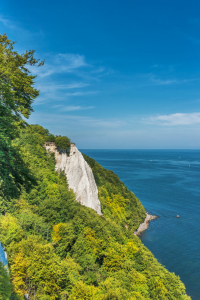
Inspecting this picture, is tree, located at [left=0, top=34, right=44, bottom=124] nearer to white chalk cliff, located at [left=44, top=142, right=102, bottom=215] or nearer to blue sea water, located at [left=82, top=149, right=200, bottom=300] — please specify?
white chalk cliff, located at [left=44, top=142, right=102, bottom=215]

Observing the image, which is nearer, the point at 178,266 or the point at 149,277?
the point at 149,277

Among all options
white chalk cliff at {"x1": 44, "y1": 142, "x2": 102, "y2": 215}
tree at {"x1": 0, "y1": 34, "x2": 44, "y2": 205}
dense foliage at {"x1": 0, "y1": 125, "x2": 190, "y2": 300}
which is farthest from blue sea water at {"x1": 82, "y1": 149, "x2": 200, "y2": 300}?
tree at {"x1": 0, "y1": 34, "x2": 44, "y2": 205}

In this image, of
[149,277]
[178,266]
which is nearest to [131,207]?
[178,266]

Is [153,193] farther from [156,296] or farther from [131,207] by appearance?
[156,296]

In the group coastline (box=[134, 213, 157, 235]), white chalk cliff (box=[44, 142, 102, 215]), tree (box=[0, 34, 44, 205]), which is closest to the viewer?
tree (box=[0, 34, 44, 205])

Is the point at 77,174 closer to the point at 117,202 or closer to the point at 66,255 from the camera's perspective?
the point at 117,202

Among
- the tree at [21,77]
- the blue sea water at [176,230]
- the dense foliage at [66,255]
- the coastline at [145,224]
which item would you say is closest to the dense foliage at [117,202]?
the coastline at [145,224]
